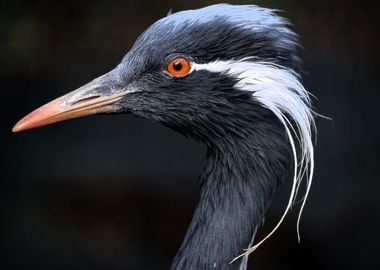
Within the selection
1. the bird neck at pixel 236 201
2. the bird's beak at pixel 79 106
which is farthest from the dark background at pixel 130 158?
the bird's beak at pixel 79 106

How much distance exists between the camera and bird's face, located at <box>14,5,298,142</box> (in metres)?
3.13

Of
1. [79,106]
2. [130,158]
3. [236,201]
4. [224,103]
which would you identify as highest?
[79,106]

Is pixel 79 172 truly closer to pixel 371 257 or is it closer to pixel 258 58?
pixel 371 257

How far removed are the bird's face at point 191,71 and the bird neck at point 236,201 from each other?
0.15m

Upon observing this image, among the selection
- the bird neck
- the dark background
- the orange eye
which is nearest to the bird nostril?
the orange eye

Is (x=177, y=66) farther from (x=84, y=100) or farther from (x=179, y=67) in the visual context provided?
(x=84, y=100)

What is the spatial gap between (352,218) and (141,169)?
1.56 metres

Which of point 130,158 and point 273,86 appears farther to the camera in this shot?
point 130,158

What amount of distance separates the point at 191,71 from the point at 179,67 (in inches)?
2.0

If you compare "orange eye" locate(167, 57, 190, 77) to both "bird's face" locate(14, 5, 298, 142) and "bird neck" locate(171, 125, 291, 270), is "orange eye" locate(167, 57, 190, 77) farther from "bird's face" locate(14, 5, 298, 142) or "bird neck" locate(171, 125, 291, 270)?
"bird neck" locate(171, 125, 291, 270)

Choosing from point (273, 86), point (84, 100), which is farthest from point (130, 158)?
point (273, 86)

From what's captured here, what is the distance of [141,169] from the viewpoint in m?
5.94

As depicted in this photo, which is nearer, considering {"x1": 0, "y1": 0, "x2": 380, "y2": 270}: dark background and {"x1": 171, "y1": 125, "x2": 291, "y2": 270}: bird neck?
{"x1": 171, "y1": 125, "x2": 291, "y2": 270}: bird neck

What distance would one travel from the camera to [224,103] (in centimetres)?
320
